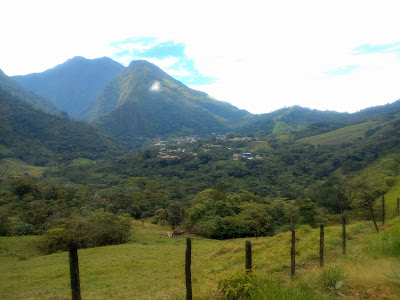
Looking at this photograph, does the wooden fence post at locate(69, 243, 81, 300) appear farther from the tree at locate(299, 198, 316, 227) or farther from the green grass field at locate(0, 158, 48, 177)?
the green grass field at locate(0, 158, 48, 177)

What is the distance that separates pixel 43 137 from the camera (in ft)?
351

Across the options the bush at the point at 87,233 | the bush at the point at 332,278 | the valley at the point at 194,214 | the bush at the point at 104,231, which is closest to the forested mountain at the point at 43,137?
the valley at the point at 194,214

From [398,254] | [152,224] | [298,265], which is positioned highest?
[398,254]

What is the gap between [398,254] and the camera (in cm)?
702

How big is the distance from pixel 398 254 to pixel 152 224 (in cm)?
3413

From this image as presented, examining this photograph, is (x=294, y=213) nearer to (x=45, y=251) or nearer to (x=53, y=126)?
(x=45, y=251)

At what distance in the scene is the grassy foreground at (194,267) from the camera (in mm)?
5832

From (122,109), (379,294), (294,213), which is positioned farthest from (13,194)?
(122,109)

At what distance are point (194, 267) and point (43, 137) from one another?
118 m

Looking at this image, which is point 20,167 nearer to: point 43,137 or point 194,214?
point 43,137

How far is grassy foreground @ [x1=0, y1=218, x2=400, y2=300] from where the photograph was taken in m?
5.83

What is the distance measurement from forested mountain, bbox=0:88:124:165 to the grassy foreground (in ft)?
264

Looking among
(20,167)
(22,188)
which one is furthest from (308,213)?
(20,167)

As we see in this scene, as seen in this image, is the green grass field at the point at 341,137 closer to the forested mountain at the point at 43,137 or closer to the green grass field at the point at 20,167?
the forested mountain at the point at 43,137
